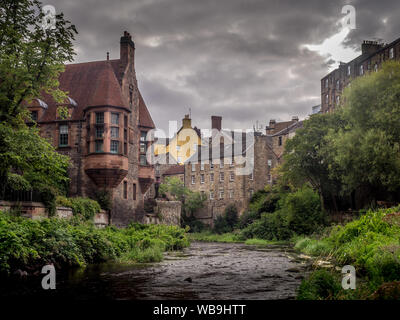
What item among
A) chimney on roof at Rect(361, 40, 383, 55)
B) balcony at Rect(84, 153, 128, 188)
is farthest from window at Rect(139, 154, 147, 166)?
chimney on roof at Rect(361, 40, 383, 55)

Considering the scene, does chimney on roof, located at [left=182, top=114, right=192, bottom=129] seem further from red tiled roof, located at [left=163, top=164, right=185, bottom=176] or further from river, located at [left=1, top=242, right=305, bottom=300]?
river, located at [left=1, top=242, right=305, bottom=300]

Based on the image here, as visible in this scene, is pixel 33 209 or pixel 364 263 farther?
pixel 33 209

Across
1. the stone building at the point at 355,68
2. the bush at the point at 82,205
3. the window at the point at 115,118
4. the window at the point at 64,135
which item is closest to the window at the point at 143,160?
the window at the point at 115,118

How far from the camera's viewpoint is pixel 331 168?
103 ft

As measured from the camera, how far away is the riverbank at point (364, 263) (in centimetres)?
852

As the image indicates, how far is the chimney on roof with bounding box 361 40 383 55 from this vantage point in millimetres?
57719

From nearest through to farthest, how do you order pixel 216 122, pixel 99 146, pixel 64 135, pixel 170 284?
1. pixel 170 284
2. pixel 99 146
3. pixel 64 135
4. pixel 216 122

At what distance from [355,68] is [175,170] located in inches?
1269

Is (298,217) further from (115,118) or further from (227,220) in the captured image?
(227,220)

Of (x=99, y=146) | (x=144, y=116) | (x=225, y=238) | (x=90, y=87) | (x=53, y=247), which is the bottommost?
(x=225, y=238)

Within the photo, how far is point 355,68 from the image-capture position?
61688 millimetres

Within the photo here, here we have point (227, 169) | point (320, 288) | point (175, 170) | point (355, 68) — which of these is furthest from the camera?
point (175, 170)

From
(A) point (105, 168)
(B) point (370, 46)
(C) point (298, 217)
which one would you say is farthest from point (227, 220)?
(A) point (105, 168)

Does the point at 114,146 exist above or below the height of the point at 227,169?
above
